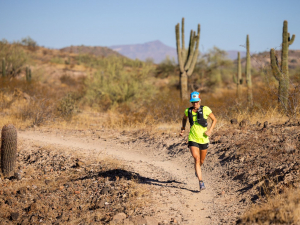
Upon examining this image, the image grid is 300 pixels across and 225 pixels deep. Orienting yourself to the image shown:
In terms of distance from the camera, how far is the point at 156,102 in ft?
49.4

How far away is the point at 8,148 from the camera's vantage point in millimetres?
8273

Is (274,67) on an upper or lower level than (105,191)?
upper

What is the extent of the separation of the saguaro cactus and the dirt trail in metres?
1.95

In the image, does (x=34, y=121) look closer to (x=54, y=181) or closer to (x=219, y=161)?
(x=54, y=181)

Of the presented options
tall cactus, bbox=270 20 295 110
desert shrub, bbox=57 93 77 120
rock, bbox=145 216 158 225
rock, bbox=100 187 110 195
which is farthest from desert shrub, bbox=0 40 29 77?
rock, bbox=145 216 158 225

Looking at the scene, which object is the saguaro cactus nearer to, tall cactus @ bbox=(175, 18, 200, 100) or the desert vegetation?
the desert vegetation

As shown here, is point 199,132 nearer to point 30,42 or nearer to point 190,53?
point 190,53

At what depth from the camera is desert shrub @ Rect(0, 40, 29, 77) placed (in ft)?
94.7

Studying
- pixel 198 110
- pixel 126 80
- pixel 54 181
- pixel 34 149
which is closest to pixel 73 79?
pixel 126 80

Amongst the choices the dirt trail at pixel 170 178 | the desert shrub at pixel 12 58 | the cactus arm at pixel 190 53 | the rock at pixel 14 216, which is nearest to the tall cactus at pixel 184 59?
the cactus arm at pixel 190 53

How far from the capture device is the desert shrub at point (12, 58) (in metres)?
28.9

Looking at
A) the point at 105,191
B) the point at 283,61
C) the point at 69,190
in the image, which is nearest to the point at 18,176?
the point at 69,190

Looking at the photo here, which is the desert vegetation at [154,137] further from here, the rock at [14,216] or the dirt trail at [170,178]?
the dirt trail at [170,178]

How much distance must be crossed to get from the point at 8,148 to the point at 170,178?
4530 millimetres
